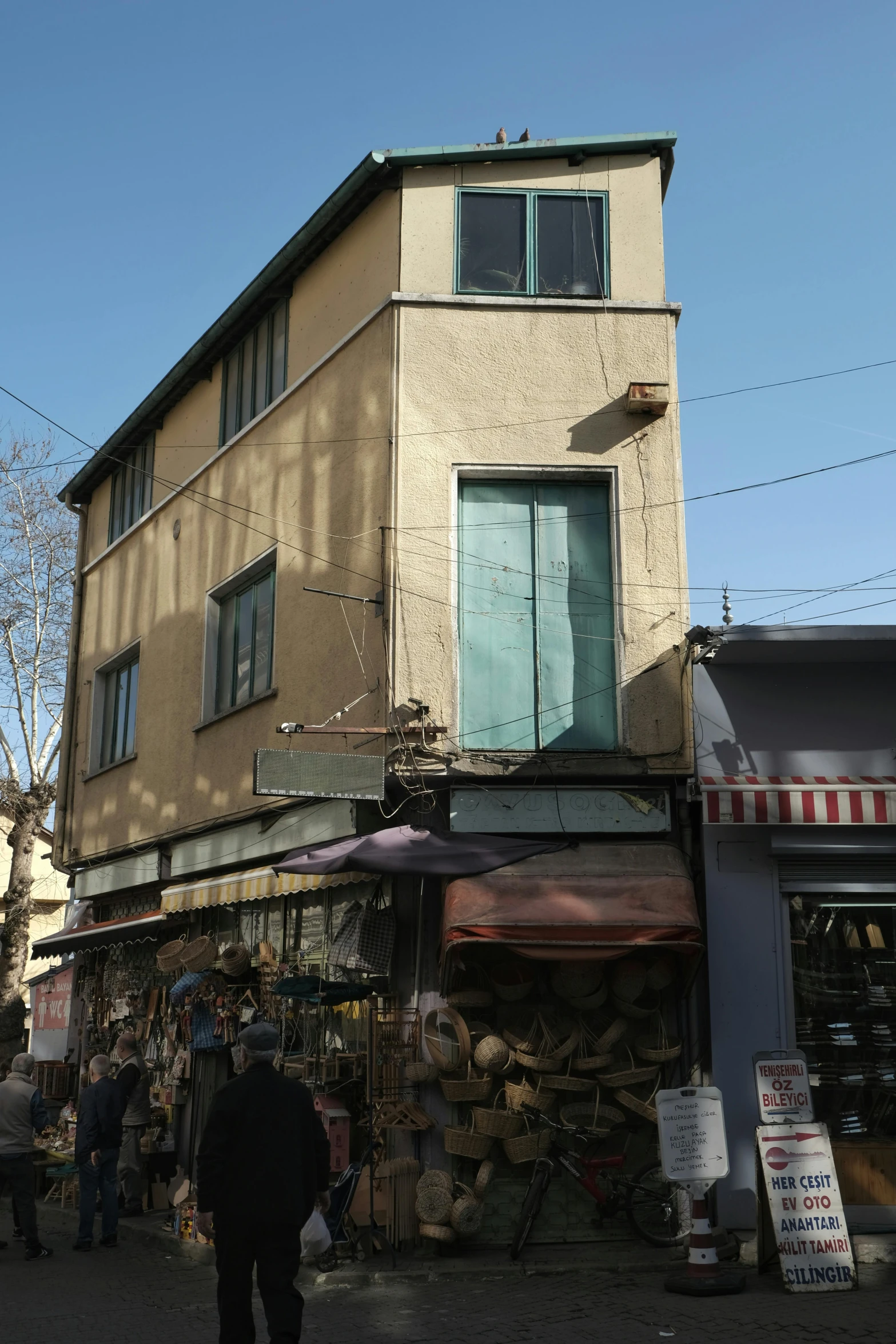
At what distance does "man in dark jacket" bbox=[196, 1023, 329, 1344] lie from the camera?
609 centimetres

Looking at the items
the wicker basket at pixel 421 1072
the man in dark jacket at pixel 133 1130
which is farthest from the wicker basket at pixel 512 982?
the man in dark jacket at pixel 133 1130

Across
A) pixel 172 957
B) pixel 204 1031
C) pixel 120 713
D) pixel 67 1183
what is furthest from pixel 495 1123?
pixel 120 713

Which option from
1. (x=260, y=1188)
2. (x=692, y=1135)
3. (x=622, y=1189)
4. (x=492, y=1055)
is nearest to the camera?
(x=260, y=1188)

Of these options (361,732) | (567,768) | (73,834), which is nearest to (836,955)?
(567,768)

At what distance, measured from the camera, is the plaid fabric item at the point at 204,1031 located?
13484mm

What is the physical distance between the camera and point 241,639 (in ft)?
48.2

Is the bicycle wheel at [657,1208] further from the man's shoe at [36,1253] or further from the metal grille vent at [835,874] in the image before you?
the man's shoe at [36,1253]

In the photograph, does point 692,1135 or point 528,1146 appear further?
point 528,1146

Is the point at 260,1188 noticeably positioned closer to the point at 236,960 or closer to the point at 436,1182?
the point at 436,1182

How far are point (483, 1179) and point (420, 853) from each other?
2.55m

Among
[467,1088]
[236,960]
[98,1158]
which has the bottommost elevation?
[98,1158]

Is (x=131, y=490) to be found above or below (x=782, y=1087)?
above

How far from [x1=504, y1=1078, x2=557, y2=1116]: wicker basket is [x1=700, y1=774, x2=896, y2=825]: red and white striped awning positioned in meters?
2.53

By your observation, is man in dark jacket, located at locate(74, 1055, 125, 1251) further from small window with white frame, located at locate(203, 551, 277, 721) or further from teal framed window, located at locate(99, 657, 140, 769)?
teal framed window, located at locate(99, 657, 140, 769)
